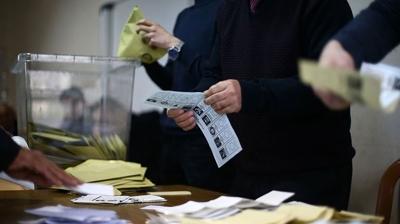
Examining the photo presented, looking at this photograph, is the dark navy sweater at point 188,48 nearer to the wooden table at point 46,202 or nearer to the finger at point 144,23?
the finger at point 144,23

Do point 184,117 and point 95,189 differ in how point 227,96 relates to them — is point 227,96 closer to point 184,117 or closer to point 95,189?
point 184,117

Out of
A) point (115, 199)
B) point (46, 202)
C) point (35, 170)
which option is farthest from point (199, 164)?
point (35, 170)

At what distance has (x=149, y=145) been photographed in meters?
2.84

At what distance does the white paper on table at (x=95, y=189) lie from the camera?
1.32 meters

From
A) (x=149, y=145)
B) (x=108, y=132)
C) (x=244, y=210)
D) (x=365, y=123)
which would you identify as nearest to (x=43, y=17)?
(x=149, y=145)

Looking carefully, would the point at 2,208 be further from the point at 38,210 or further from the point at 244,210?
the point at 244,210

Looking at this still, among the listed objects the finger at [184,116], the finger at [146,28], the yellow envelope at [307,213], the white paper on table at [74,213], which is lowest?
the white paper on table at [74,213]

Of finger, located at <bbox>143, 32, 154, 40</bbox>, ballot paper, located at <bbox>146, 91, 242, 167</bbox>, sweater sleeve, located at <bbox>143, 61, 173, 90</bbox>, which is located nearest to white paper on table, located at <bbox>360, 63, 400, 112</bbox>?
ballot paper, located at <bbox>146, 91, 242, 167</bbox>

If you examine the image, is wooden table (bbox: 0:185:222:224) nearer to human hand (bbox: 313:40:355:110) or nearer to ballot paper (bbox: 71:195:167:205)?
ballot paper (bbox: 71:195:167:205)

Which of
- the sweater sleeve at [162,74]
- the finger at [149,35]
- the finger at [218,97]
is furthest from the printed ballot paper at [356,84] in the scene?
the sweater sleeve at [162,74]

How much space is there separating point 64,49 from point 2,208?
306 cm

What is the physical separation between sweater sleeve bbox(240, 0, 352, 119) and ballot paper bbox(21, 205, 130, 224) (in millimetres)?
382

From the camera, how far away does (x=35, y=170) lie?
44.9 inches

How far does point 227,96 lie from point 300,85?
6.4 inches
